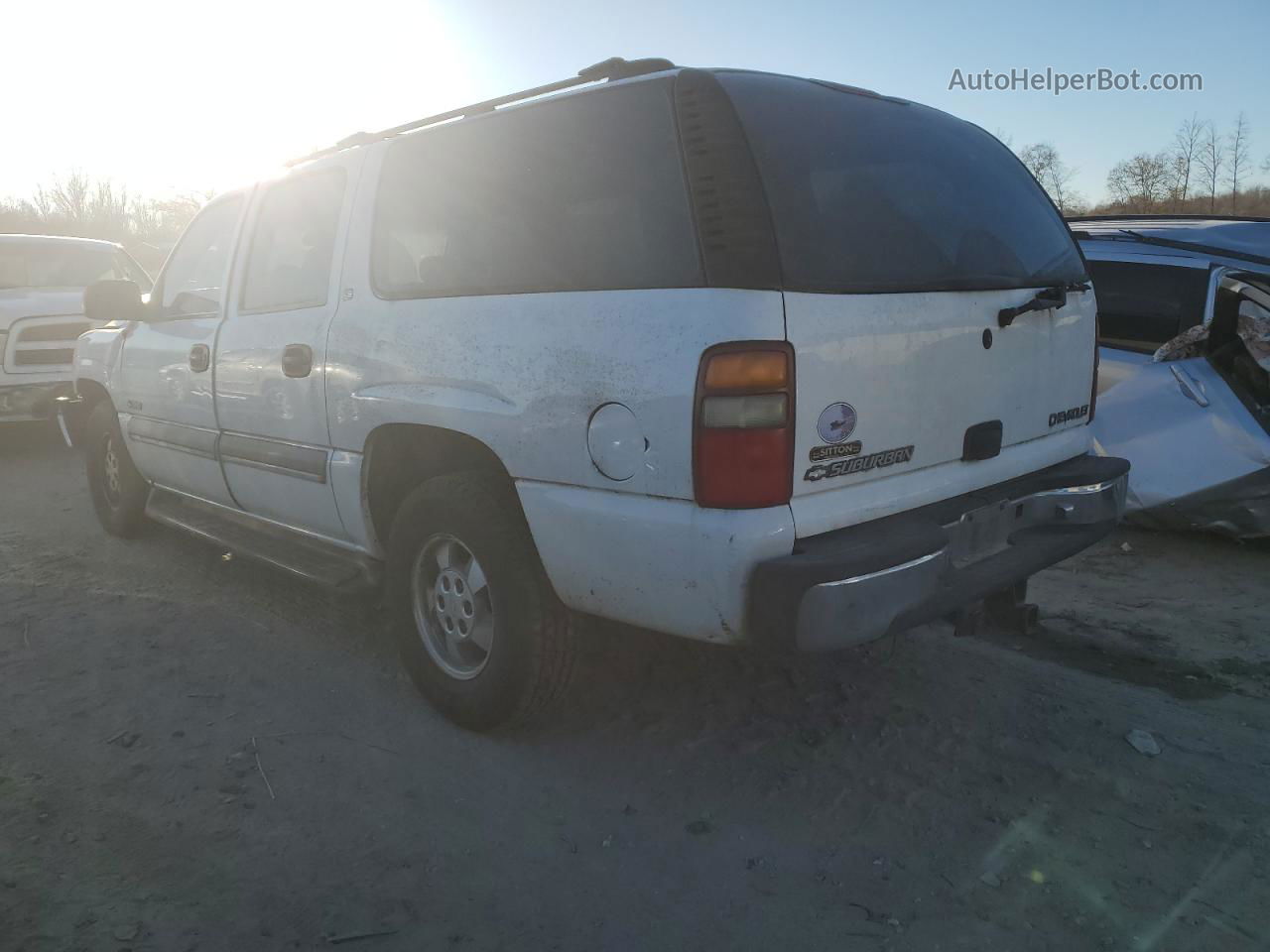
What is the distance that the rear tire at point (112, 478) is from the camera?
546 cm

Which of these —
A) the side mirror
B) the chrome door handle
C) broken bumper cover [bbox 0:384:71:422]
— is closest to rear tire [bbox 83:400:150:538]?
the side mirror

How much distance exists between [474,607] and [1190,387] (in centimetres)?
380

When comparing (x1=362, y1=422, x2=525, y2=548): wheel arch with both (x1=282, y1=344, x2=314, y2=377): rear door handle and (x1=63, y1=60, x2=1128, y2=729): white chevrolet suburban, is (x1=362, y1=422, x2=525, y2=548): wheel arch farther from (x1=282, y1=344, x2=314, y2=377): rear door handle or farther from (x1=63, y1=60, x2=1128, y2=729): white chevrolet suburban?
(x1=282, y1=344, x2=314, y2=377): rear door handle

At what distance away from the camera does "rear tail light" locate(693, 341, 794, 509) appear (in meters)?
2.32

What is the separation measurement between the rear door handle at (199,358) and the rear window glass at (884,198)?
8.89ft

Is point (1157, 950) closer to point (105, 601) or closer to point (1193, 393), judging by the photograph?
point (1193, 393)

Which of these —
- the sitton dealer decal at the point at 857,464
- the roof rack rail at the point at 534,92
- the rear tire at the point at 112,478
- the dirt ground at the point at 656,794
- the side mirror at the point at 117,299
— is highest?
the roof rack rail at the point at 534,92

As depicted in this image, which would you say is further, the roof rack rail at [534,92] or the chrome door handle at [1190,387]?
the chrome door handle at [1190,387]

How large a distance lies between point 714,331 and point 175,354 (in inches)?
128

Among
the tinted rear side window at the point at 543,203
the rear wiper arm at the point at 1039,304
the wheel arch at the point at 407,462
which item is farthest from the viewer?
the wheel arch at the point at 407,462

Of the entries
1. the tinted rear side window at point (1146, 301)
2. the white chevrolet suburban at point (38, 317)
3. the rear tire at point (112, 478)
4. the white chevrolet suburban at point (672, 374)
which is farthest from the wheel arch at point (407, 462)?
the white chevrolet suburban at point (38, 317)

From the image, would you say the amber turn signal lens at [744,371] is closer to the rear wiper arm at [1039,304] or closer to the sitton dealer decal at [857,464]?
the sitton dealer decal at [857,464]

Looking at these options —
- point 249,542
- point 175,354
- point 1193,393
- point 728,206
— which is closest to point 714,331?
point 728,206

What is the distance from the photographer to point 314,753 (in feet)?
10.4
